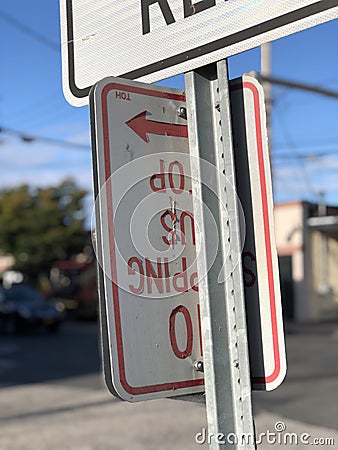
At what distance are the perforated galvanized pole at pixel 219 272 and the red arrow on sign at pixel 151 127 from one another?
7 centimetres

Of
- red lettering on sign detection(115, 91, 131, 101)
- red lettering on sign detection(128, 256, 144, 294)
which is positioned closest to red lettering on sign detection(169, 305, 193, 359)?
red lettering on sign detection(128, 256, 144, 294)

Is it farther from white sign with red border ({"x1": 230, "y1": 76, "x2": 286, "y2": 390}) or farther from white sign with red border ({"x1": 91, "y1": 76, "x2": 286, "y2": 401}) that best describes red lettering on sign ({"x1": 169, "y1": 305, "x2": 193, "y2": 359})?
white sign with red border ({"x1": 230, "y1": 76, "x2": 286, "y2": 390})

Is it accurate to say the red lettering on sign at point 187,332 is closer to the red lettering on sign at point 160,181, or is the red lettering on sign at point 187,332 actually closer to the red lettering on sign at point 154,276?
the red lettering on sign at point 154,276

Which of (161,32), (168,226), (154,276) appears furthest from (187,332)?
(161,32)

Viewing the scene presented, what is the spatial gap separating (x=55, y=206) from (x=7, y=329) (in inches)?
624

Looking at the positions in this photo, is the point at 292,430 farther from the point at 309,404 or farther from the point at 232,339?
the point at 232,339

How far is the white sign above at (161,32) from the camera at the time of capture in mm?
1687

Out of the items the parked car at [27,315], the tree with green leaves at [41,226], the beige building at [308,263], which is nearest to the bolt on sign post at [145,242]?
the parked car at [27,315]

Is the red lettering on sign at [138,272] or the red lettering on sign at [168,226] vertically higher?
the red lettering on sign at [168,226]

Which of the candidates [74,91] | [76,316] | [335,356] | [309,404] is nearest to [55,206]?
[76,316]

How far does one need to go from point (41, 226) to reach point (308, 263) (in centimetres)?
1702

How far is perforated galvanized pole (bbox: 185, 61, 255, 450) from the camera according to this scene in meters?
1.73

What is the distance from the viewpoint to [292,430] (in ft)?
23.7

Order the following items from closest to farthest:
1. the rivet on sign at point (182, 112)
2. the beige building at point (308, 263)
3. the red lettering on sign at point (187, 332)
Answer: the red lettering on sign at point (187, 332)
the rivet on sign at point (182, 112)
the beige building at point (308, 263)
